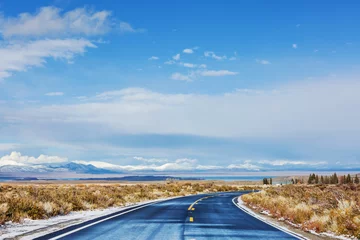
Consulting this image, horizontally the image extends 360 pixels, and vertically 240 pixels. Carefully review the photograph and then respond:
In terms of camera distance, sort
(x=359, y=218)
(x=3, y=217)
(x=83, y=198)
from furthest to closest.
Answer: (x=83, y=198), (x=3, y=217), (x=359, y=218)

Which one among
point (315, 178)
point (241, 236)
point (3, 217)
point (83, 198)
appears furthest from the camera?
point (315, 178)

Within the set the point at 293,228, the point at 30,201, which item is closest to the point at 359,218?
the point at 293,228

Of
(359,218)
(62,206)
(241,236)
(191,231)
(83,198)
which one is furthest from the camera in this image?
(83,198)

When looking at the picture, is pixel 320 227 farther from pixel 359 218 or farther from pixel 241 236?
pixel 241 236

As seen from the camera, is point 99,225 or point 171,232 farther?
point 99,225

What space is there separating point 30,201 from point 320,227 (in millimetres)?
13099

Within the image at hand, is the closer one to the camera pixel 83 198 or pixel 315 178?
pixel 83 198

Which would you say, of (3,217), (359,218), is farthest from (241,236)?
(3,217)

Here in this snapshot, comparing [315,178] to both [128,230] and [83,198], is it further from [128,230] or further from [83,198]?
[128,230]

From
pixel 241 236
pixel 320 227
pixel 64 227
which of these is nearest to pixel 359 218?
pixel 320 227

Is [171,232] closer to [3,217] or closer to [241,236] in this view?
[241,236]

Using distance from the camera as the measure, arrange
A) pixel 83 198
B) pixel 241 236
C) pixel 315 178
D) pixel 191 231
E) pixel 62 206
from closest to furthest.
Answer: pixel 241 236 < pixel 191 231 < pixel 62 206 < pixel 83 198 < pixel 315 178

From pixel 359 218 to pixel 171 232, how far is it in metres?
6.83

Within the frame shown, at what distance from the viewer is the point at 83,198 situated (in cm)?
2642
